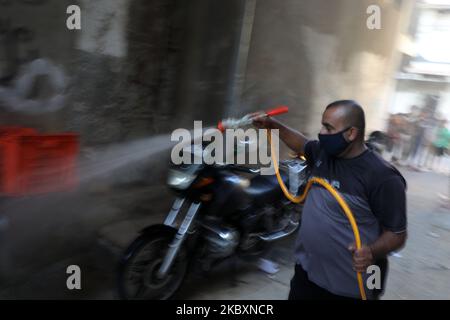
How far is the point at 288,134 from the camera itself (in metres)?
2.72

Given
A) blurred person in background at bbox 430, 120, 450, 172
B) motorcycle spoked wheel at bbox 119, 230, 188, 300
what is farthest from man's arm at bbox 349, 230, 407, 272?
blurred person in background at bbox 430, 120, 450, 172

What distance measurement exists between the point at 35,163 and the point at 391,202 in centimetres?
282

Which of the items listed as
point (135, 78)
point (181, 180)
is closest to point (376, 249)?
point (181, 180)

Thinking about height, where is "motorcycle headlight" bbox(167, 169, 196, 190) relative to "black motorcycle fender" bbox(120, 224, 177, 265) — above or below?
above

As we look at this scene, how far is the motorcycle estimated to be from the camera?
3.02 meters

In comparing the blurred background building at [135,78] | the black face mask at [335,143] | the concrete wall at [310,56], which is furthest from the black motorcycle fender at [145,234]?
the concrete wall at [310,56]

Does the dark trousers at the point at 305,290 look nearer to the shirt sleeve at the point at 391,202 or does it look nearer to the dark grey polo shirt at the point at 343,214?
the dark grey polo shirt at the point at 343,214

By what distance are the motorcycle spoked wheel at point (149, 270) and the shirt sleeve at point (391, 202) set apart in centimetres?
164

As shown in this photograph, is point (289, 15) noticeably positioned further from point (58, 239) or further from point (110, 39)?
point (58, 239)

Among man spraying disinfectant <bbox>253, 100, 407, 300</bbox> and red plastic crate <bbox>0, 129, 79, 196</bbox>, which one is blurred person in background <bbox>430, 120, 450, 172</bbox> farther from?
red plastic crate <bbox>0, 129, 79, 196</bbox>

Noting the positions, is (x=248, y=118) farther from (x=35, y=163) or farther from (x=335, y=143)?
(x=35, y=163)

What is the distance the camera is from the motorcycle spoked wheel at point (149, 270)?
2934mm
